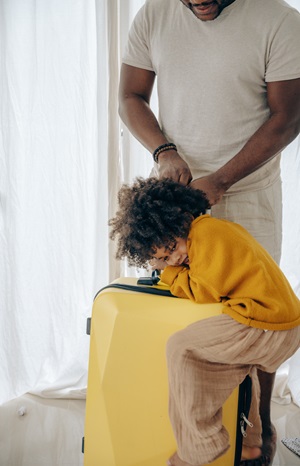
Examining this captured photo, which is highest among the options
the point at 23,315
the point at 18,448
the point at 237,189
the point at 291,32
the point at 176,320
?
the point at 291,32

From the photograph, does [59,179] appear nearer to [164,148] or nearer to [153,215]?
[164,148]

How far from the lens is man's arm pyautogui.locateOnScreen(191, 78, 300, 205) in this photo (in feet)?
4.83

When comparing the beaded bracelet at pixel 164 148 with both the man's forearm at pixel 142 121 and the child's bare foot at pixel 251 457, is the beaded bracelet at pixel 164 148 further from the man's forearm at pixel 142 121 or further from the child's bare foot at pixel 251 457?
the child's bare foot at pixel 251 457

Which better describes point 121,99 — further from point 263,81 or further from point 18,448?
point 18,448

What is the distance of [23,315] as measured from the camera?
6.88ft

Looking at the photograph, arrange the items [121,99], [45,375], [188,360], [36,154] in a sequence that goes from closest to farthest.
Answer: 1. [188,360]
2. [121,99]
3. [36,154]
4. [45,375]

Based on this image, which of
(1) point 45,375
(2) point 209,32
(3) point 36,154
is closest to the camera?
(2) point 209,32

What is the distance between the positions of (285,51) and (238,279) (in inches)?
26.8

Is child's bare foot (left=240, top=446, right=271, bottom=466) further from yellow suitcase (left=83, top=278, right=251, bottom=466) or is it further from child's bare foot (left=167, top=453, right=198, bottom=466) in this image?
child's bare foot (left=167, top=453, right=198, bottom=466)

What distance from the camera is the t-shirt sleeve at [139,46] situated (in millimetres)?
1649

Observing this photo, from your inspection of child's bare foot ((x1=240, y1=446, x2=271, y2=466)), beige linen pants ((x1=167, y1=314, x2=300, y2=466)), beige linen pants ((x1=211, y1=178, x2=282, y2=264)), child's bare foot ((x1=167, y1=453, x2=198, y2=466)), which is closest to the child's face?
beige linen pants ((x1=167, y1=314, x2=300, y2=466))

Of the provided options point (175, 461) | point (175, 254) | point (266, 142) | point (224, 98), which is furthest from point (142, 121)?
point (175, 461)

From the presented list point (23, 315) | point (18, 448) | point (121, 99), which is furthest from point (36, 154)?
point (18, 448)

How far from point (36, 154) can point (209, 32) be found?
2.72ft
